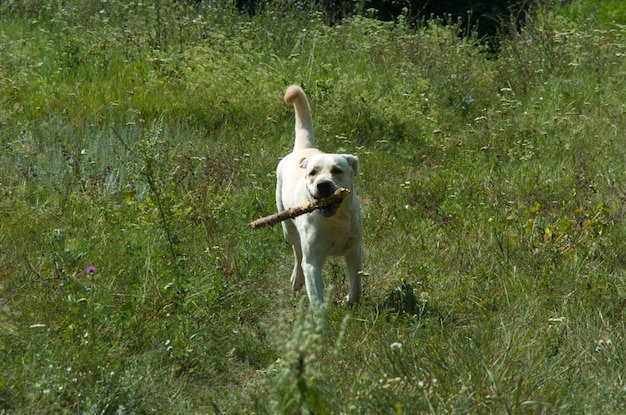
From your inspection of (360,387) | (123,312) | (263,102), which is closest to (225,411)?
(360,387)

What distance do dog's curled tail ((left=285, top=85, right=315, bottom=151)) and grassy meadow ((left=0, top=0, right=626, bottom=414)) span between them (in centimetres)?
81

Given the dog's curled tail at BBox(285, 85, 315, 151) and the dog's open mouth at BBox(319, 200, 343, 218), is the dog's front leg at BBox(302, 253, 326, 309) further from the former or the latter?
the dog's curled tail at BBox(285, 85, 315, 151)

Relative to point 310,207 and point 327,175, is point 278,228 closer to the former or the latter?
point 327,175

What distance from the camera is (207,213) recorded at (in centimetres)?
634

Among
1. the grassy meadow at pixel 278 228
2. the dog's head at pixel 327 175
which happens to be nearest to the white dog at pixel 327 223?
the dog's head at pixel 327 175

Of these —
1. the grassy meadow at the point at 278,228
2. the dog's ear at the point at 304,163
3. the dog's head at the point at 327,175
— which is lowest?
the grassy meadow at the point at 278,228

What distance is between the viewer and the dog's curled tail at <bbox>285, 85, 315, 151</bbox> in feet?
19.9

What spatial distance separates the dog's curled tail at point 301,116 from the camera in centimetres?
607

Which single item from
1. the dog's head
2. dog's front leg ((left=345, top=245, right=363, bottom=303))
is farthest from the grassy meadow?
the dog's head

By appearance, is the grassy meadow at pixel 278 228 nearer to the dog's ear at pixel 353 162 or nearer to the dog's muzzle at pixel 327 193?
the dog's muzzle at pixel 327 193

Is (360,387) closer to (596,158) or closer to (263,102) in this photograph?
(596,158)

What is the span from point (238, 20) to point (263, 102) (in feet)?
8.42

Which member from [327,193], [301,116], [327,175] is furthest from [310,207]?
[301,116]

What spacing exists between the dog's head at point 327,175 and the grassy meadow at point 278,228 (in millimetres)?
565
